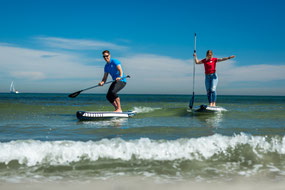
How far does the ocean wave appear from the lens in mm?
4020

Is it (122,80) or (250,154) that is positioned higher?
(122,80)

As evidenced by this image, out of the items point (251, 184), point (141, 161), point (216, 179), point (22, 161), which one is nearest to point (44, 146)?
point (22, 161)

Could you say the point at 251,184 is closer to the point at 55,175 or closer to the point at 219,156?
the point at 219,156

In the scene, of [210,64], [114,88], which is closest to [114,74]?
[114,88]

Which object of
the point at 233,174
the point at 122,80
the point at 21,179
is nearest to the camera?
the point at 21,179

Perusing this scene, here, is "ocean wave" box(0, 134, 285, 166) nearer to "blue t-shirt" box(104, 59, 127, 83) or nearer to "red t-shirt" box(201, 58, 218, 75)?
"blue t-shirt" box(104, 59, 127, 83)

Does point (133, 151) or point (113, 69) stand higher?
point (113, 69)

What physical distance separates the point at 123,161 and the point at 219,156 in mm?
1626

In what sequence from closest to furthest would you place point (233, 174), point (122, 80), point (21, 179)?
1. point (21, 179)
2. point (233, 174)
3. point (122, 80)

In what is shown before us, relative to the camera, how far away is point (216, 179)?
3262mm

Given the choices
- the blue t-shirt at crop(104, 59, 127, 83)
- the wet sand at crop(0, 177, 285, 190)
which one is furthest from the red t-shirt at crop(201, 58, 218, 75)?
the wet sand at crop(0, 177, 285, 190)

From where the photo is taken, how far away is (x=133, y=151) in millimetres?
4242

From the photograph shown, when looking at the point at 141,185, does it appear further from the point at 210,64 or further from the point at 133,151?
the point at 210,64

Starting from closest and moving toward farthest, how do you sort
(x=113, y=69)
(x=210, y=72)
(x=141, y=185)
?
(x=141, y=185) → (x=113, y=69) → (x=210, y=72)
